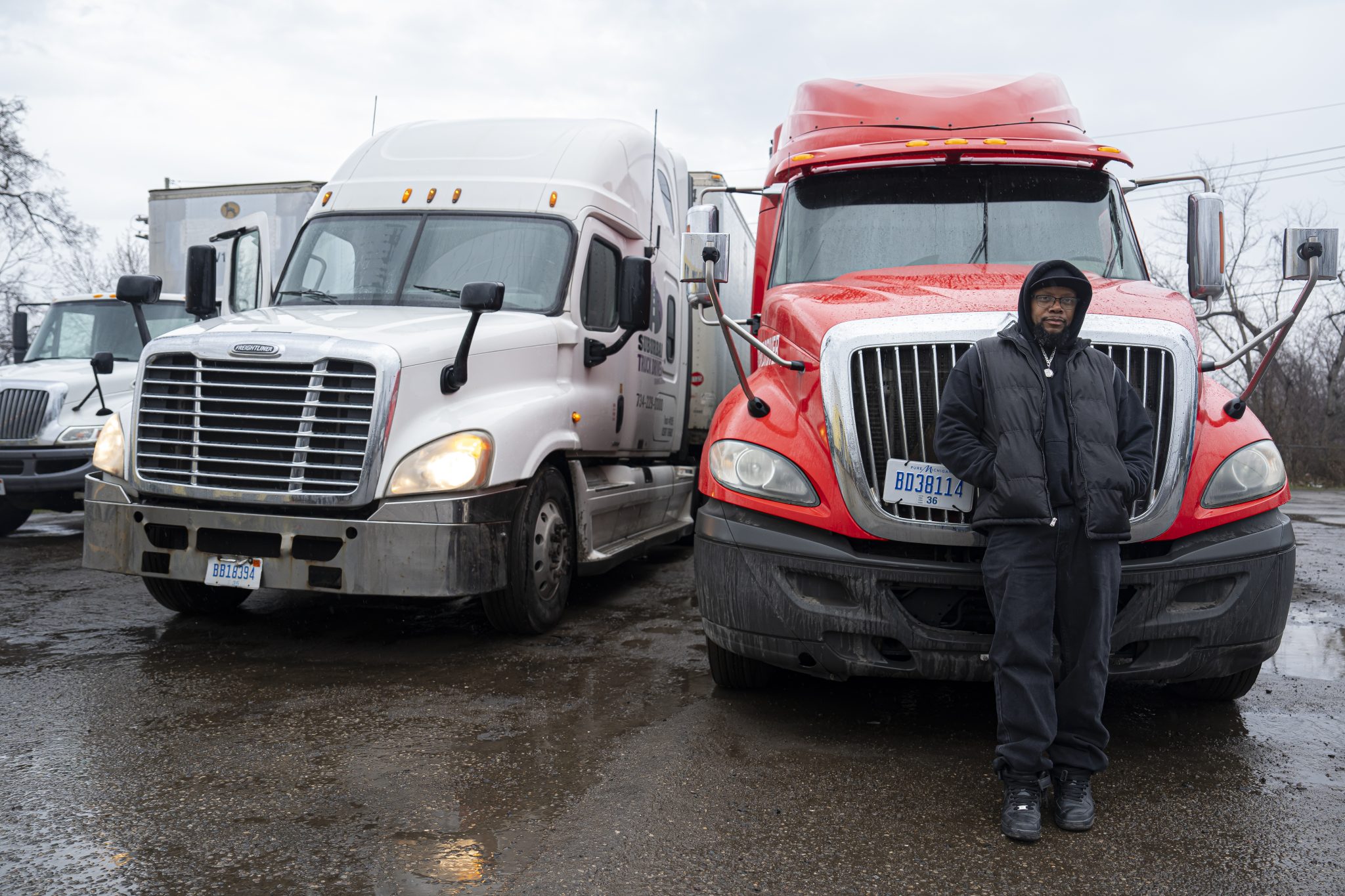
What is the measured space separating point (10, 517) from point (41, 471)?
129cm

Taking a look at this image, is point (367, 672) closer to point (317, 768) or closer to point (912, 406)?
point (317, 768)

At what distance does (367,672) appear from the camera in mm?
5273

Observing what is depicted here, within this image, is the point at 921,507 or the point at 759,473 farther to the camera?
the point at 759,473

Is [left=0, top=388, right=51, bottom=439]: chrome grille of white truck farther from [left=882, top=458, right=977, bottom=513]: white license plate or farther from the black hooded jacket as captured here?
the black hooded jacket

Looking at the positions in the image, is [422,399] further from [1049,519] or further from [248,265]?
[1049,519]

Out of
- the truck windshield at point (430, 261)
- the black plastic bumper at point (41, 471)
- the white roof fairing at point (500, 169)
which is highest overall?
the white roof fairing at point (500, 169)

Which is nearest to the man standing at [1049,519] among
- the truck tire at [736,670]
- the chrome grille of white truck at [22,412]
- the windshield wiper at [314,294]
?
the truck tire at [736,670]

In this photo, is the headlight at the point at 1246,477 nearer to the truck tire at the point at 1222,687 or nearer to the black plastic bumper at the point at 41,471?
the truck tire at the point at 1222,687

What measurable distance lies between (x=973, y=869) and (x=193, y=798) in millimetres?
2522

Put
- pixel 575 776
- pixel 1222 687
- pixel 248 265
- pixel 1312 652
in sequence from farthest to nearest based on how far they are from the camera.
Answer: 1. pixel 248 265
2. pixel 1312 652
3. pixel 1222 687
4. pixel 575 776

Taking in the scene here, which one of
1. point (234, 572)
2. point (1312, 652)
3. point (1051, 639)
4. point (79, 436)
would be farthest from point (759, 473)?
point (79, 436)

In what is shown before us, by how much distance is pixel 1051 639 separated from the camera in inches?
138

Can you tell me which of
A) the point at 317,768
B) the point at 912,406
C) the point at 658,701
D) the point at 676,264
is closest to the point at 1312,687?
the point at 912,406

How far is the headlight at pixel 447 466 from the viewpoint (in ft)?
17.3
